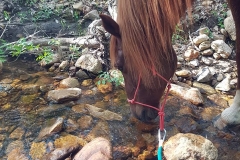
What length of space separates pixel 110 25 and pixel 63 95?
1.45 metres

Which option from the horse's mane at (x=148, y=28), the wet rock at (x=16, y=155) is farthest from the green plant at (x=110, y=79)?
the horse's mane at (x=148, y=28)

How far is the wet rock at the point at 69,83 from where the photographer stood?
333cm

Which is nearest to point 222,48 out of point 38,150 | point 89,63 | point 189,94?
point 189,94

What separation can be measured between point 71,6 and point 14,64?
1.95 m

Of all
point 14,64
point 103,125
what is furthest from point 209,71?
point 14,64

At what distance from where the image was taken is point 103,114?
2865mm

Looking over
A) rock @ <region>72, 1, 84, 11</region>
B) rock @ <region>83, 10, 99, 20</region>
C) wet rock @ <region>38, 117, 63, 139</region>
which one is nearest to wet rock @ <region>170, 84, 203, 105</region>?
wet rock @ <region>38, 117, 63, 139</region>

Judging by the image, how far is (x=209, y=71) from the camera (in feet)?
11.3

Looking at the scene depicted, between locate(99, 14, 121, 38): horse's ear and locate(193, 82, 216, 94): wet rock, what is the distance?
174cm

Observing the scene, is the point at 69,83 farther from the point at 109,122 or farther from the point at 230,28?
the point at 230,28

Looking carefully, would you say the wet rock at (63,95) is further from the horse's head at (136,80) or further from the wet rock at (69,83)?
the horse's head at (136,80)

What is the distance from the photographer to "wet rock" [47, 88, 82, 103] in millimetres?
3035

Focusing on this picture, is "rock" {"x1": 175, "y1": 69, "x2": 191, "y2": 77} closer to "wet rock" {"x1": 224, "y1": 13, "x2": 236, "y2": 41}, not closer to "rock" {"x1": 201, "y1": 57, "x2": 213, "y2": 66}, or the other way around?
"rock" {"x1": 201, "y1": 57, "x2": 213, "y2": 66}

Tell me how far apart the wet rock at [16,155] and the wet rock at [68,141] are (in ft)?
0.91
